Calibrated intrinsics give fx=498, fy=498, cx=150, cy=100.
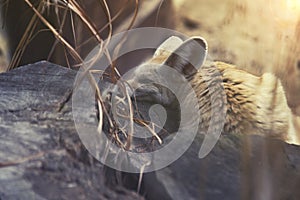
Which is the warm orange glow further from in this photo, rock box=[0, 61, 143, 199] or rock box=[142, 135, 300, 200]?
rock box=[0, 61, 143, 199]

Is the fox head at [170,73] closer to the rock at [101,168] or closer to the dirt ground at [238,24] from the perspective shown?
the dirt ground at [238,24]

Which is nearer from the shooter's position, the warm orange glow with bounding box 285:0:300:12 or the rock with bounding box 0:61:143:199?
→ the rock with bounding box 0:61:143:199

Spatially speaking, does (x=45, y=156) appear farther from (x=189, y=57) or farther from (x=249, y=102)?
(x=249, y=102)

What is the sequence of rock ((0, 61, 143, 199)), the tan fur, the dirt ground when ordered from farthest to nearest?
the dirt ground < the tan fur < rock ((0, 61, 143, 199))

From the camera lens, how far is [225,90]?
2232mm

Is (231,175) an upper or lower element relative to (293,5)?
lower

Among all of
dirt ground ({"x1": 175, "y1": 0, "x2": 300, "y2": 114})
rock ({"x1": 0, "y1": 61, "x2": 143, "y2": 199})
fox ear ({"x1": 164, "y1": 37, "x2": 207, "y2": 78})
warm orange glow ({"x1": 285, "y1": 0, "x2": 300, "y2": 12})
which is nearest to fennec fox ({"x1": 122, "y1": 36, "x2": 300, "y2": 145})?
fox ear ({"x1": 164, "y1": 37, "x2": 207, "y2": 78})

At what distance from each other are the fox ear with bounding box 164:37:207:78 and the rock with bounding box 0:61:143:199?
2.57 feet

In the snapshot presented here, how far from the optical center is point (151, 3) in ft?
9.61

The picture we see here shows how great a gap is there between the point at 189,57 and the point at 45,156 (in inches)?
45.2

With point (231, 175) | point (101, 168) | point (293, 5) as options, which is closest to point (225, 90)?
point (293, 5)

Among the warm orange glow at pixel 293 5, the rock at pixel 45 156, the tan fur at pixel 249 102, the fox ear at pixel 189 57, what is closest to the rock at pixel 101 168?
the rock at pixel 45 156

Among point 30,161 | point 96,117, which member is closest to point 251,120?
point 96,117

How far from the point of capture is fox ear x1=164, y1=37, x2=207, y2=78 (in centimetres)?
214
